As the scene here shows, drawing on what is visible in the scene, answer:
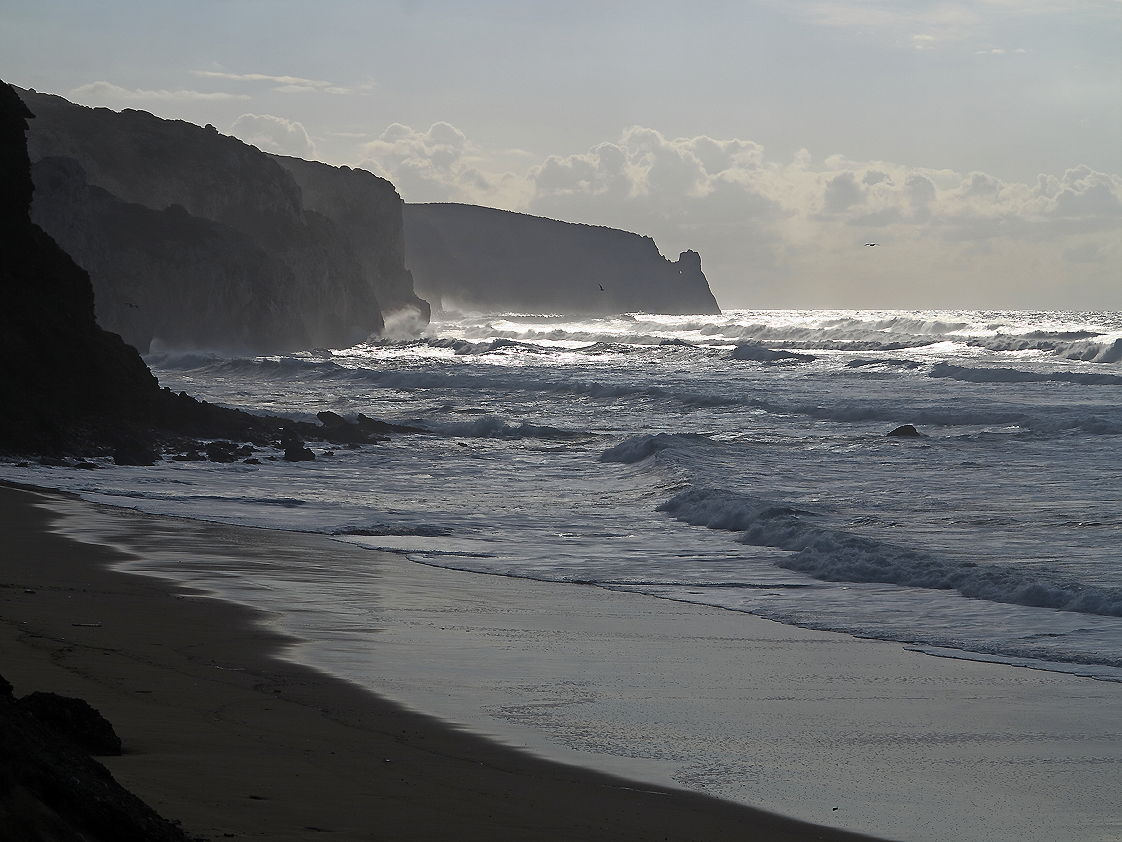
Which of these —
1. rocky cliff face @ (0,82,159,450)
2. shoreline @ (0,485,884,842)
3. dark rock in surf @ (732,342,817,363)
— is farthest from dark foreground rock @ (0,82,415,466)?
dark rock in surf @ (732,342,817,363)

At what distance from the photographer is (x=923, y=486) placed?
18000mm

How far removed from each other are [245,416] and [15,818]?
80.5 feet

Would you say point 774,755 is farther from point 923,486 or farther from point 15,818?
point 923,486

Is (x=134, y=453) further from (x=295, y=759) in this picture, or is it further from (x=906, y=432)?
(x=906, y=432)

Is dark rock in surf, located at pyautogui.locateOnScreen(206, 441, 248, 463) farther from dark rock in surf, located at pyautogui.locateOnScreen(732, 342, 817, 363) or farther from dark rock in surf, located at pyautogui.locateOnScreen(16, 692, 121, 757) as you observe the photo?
dark rock in surf, located at pyautogui.locateOnScreen(732, 342, 817, 363)

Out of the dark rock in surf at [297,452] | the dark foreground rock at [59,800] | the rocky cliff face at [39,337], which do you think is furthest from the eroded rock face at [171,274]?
the dark foreground rock at [59,800]

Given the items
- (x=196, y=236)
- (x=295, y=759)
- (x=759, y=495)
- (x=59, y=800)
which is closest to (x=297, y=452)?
(x=759, y=495)

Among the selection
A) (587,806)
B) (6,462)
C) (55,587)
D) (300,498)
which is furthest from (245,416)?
(587,806)

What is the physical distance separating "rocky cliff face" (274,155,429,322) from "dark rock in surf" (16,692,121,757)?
9744cm

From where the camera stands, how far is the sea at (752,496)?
9719 mm

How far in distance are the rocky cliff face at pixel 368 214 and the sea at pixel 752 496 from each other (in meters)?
59.3

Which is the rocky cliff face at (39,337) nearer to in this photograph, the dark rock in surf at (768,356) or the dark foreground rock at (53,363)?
the dark foreground rock at (53,363)

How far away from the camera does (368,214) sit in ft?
337

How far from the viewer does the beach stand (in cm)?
409
